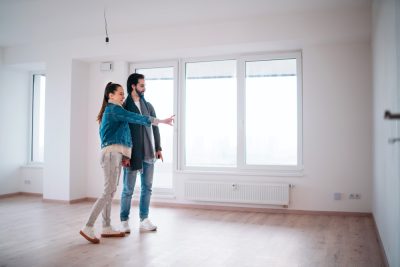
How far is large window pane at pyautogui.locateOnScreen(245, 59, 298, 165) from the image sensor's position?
17.3 ft

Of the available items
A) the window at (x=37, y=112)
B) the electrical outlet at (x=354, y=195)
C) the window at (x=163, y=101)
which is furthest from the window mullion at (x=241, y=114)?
the window at (x=37, y=112)

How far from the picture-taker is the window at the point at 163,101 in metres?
5.87

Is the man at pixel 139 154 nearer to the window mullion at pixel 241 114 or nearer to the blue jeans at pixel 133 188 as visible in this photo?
the blue jeans at pixel 133 188

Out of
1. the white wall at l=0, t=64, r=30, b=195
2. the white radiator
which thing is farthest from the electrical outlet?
the white wall at l=0, t=64, r=30, b=195

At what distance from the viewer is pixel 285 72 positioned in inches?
209

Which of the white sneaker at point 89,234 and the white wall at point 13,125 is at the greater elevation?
the white wall at point 13,125

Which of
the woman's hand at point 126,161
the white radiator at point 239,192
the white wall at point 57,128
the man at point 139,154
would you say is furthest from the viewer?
the white wall at point 57,128

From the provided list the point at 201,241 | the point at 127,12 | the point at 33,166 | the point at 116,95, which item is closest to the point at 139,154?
the point at 116,95

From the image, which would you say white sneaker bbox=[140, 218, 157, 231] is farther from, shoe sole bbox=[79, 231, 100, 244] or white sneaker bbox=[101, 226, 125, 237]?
shoe sole bbox=[79, 231, 100, 244]

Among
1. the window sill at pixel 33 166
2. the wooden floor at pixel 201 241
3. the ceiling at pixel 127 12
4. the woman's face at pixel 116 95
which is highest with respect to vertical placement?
the ceiling at pixel 127 12

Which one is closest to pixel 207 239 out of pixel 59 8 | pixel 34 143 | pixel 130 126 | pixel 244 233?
pixel 244 233

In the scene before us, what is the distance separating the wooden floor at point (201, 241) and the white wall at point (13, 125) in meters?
1.93

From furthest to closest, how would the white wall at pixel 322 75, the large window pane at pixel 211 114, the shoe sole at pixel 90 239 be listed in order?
the large window pane at pixel 211 114, the white wall at pixel 322 75, the shoe sole at pixel 90 239

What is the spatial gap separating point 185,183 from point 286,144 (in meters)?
1.58
